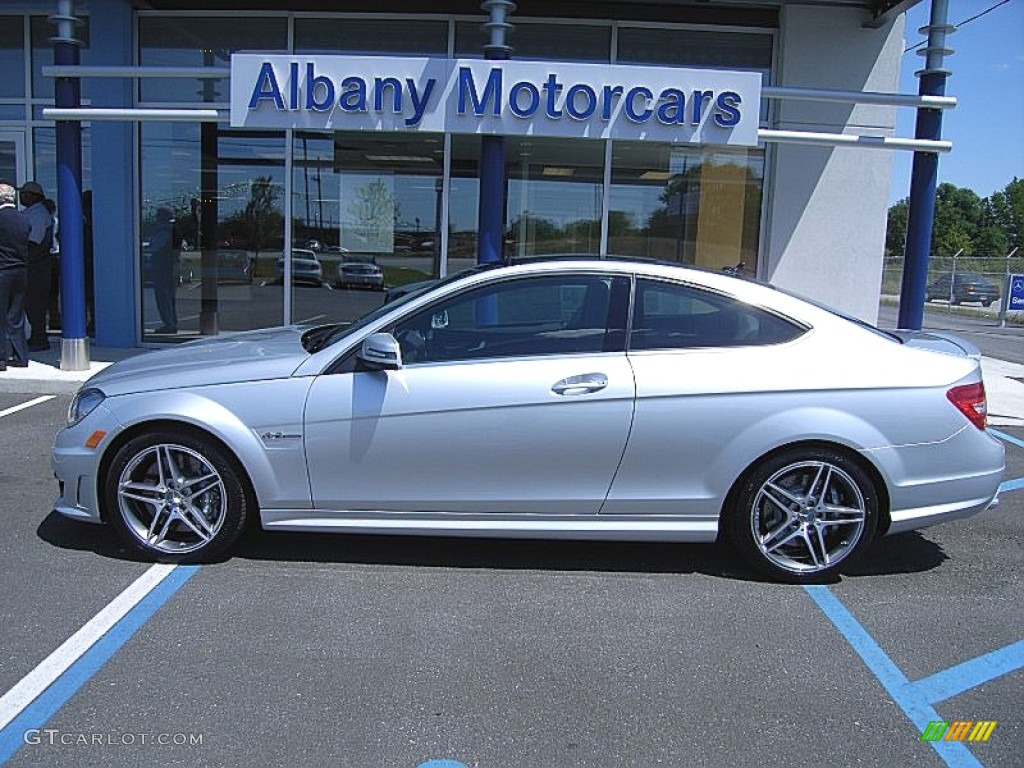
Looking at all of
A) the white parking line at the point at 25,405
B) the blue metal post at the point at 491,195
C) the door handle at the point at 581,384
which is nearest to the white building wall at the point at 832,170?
the blue metal post at the point at 491,195

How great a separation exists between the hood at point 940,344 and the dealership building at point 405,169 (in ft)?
18.5

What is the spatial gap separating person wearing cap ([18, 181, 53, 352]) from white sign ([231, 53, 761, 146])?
327 centimetres

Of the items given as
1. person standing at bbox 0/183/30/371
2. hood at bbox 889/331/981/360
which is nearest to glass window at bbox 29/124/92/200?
person standing at bbox 0/183/30/371

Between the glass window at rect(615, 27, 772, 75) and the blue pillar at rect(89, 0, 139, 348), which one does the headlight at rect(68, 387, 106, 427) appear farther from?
the glass window at rect(615, 27, 772, 75)

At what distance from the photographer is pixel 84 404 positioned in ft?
14.3

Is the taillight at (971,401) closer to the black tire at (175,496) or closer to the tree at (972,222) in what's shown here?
the black tire at (175,496)

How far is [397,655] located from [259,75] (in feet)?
21.2

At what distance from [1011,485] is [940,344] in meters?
2.17

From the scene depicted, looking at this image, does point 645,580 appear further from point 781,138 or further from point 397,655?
point 781,138

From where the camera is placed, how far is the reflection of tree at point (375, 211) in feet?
36.5

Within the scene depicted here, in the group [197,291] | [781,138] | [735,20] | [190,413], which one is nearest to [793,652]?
[190,413]

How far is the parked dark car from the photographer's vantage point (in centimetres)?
3072

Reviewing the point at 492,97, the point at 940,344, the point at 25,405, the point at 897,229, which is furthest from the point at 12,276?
the point at 897,229
